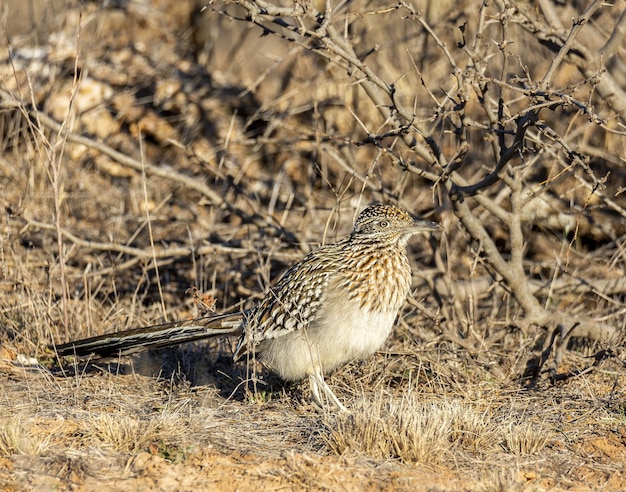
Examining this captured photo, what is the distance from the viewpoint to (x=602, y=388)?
19.0ft

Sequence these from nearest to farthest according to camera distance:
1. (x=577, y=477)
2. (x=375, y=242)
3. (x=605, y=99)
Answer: (x=577, y=477)
(x=375, y=242)
(x=605, y=99)

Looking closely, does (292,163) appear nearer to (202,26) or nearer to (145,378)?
(202,26)

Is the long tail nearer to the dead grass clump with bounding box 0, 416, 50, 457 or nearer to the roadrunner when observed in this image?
the roadrunner

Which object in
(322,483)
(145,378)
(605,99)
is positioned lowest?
(145,378)

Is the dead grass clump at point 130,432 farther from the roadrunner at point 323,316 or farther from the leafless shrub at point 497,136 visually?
the leafless shrub at point 497,136

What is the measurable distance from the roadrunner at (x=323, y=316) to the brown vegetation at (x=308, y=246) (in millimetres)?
256

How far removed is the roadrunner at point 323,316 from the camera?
5.39 meters

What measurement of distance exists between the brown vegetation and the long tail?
21 cm

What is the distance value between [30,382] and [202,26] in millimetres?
6574

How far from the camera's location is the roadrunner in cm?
539

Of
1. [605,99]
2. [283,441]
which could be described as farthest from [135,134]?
[283,441]

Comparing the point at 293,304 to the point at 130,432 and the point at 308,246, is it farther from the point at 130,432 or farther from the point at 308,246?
the point at 308,246

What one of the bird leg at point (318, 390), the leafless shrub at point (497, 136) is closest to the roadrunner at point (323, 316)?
the bird leg at point (318, 390)

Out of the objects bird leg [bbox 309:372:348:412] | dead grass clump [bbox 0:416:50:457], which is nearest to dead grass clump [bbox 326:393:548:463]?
bird leg [bbox 309:372:348:412]
